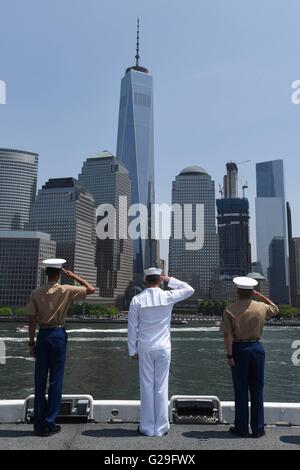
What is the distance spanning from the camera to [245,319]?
5.68 meters

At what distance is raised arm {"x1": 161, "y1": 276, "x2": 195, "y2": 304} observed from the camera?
5.82 metres

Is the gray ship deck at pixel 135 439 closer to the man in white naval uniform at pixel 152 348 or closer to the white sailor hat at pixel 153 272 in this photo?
the man in white naval uniform at pixel 152 348

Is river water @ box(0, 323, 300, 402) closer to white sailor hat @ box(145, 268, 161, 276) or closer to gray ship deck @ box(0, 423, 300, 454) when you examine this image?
gray ship deck @ box(0, 423, 300, 454)

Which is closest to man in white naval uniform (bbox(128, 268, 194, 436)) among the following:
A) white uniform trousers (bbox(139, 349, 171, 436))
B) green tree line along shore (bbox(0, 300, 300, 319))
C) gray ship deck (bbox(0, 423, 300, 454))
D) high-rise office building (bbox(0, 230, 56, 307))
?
white uniform trousers (bbox(139, 349, 171, 436))

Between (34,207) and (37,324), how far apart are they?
19657 cm

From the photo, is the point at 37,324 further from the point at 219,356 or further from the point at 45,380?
the point at 219,356

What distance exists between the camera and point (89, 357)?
45719 mm

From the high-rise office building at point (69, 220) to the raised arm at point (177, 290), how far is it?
173665 millimetres

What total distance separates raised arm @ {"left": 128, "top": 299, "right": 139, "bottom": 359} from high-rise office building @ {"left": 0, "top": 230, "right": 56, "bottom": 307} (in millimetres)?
159050

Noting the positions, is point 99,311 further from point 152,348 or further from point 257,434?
point 257,434

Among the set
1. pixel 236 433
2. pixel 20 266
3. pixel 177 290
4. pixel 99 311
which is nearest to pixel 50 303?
pixel 177 290

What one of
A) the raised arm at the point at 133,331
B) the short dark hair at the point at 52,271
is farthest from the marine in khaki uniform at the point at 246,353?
the short dark hair at the point at 52,271

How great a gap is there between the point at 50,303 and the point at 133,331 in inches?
43.6

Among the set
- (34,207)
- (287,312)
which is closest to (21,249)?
(34,207)
